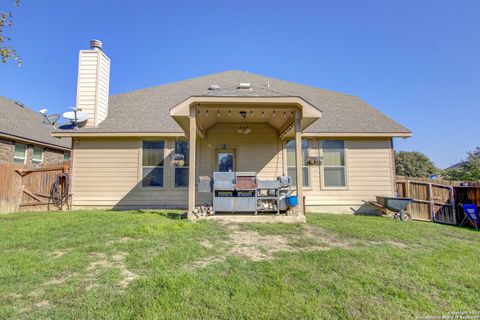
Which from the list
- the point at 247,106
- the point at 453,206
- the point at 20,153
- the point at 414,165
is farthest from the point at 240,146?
the point at 414,165

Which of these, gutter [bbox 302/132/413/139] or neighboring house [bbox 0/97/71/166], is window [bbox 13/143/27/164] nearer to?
neighboring house [bbox 0/97/71/166]

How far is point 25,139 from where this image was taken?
35.5 feet

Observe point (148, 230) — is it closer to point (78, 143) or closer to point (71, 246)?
point (71, 246)

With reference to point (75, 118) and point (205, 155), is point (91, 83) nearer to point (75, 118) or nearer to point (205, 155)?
point (75, 118)

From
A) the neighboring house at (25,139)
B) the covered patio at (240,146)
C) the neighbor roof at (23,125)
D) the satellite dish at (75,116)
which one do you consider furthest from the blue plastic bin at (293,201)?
the neighbor roof at (23,125)

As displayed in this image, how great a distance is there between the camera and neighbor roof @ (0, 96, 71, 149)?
10609 millimetres

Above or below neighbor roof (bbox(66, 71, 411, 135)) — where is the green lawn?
below

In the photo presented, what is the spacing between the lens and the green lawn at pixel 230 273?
7.19 feet

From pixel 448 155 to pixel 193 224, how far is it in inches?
2087

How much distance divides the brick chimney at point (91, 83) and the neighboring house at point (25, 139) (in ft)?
8.78

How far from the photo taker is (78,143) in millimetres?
8336

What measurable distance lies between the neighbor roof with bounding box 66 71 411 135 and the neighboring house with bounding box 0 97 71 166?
11.7ft

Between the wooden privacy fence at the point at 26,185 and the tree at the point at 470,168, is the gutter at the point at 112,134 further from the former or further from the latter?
the tree at the point at 470,168

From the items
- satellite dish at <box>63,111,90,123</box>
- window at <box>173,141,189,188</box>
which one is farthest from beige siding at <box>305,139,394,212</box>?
satellite dish at <box>63,111,90,123</box>
